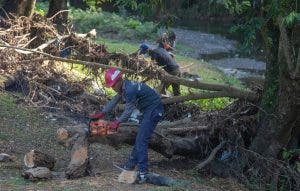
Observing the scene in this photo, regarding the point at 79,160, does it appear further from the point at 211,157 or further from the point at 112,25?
the point at 112,25

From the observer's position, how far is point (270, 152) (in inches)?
388

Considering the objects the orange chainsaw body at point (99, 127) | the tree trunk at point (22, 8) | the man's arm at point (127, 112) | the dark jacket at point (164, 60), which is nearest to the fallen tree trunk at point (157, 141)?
the orange chainsaw body at point (99, 127)

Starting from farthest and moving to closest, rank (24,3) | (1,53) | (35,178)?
(24,3) < (1,53) < (35,178)

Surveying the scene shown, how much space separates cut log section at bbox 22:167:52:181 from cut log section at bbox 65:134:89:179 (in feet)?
1.06

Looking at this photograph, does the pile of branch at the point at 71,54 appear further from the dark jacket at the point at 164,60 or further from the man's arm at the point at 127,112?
the man's arm at the point at 127,112

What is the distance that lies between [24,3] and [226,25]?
25737mm

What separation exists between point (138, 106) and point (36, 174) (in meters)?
1.78

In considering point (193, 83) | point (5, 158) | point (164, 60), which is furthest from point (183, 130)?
point (164, 60)

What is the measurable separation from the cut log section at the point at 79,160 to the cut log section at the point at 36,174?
1.06ft

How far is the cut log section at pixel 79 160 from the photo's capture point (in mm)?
8539

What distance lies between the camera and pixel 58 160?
9.74 meters

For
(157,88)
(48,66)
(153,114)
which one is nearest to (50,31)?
(48,66)

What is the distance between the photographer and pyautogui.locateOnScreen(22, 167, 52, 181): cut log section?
821cm

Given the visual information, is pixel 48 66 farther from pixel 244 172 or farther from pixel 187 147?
pixel 244 172
